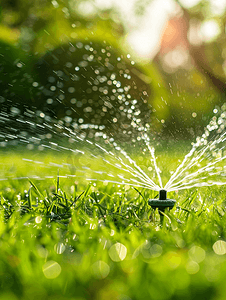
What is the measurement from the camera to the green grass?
90cm

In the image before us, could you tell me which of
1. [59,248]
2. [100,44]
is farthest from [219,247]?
[100,44]

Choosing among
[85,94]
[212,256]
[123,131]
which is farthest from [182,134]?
[212,256]

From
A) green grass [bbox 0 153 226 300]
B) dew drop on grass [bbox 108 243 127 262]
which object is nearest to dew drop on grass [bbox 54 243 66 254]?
green grass [bbox 0 153 226 300]

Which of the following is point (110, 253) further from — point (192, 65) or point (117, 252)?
point (192, 65)

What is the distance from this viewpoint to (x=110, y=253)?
117cm

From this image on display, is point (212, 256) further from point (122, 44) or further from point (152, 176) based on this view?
point (122, 44)

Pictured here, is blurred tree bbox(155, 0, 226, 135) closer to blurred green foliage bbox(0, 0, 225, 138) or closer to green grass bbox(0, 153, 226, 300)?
blurred green foliage bbox(0, 0, 225, 138)

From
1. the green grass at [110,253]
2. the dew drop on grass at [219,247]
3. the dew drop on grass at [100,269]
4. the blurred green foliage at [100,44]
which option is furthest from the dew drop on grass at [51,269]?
the blurred green foliage at [100,44]

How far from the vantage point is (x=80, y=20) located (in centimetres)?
691

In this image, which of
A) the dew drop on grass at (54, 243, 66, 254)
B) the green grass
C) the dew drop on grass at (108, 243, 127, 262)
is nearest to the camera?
the green grass

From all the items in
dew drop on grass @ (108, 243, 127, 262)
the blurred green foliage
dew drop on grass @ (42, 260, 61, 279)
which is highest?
the blurred green foliage

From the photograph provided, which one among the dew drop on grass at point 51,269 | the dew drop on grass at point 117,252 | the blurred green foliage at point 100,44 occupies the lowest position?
the dew drop on grass at point 51,269

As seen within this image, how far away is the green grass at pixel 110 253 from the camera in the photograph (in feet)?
2.94

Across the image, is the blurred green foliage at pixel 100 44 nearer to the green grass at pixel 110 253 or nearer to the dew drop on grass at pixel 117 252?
the green grass at pixel 110 253
